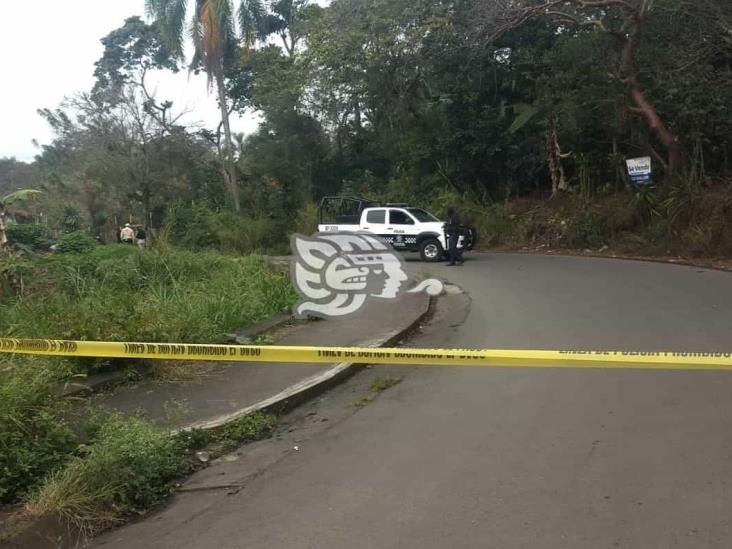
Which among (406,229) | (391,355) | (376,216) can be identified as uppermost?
(376,216)

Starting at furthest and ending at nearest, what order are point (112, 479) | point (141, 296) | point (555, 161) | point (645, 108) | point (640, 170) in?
1. point (555, 161)
2. point (640, 170)
3. point (645, 108)
4. point (141, 296)
5. point (112, 479)

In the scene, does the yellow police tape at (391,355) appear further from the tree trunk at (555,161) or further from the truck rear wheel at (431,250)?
the tree trunk at (555,161)

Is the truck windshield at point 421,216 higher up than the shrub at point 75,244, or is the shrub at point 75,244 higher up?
the truck windshield at point 421,216

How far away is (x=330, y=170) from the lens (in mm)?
34594

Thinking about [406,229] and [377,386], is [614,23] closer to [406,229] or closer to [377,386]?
[406,229]

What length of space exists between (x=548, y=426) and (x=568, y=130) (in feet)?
70.8

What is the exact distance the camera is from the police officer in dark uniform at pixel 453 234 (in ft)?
64.2

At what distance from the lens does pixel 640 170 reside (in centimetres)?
2203

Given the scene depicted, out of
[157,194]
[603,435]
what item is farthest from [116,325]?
[157,194]

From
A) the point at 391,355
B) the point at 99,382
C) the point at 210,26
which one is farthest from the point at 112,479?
the point at 210,26

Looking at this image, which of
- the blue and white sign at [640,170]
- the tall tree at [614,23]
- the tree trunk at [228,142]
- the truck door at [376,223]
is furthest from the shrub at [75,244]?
the tree trunk at [228,142]

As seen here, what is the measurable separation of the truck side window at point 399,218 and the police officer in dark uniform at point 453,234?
2407 mm

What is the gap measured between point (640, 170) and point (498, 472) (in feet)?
64.9

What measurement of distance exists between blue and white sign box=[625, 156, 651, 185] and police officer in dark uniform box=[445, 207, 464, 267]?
6.68 meters
